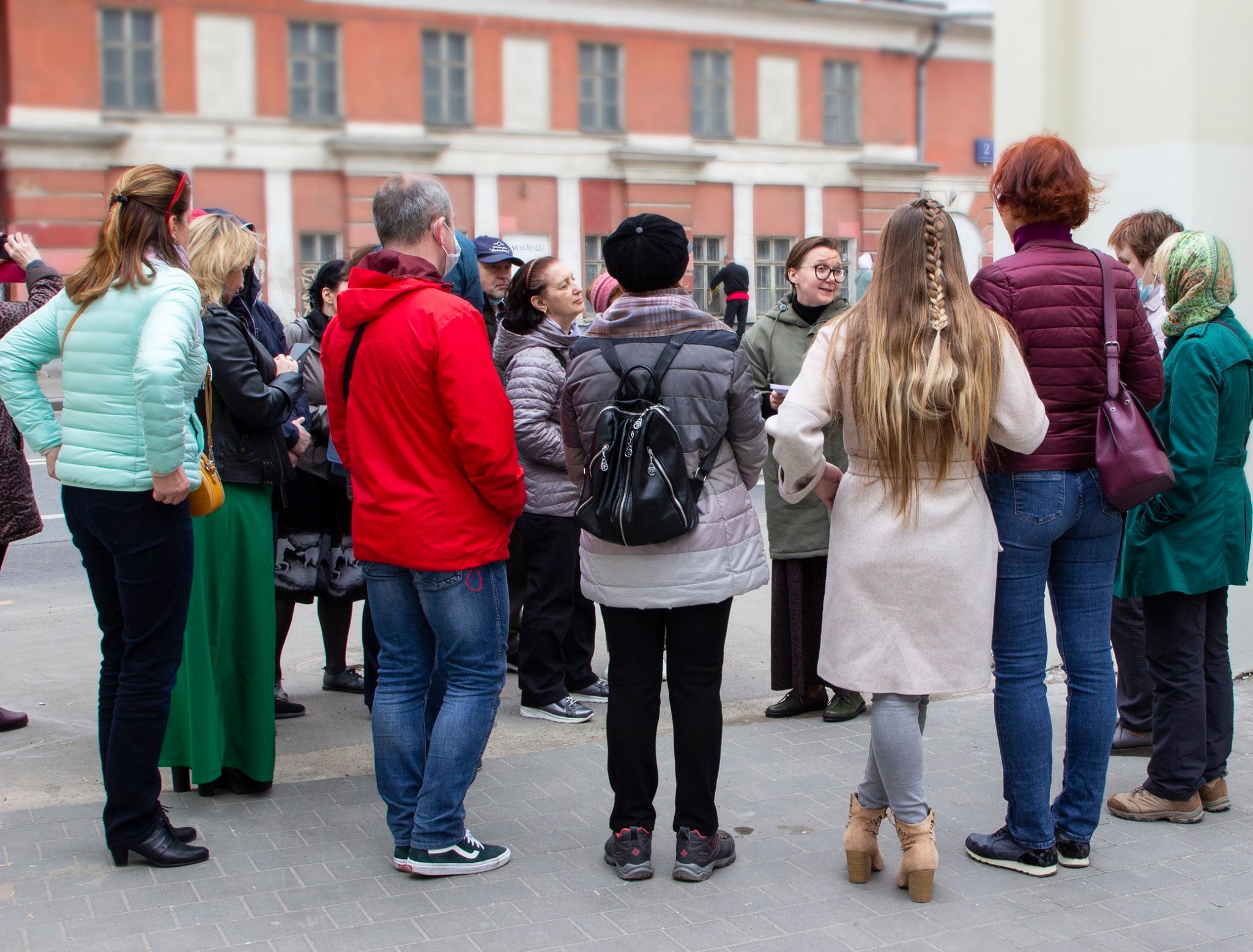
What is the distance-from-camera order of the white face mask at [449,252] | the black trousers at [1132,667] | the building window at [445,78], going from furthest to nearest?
the building window at [445,78], the black trousers at [1132,667], the white face mask at [449,252]

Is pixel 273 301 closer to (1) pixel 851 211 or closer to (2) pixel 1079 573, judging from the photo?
(1) pixel 851 211

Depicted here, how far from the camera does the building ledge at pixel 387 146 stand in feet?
91.0

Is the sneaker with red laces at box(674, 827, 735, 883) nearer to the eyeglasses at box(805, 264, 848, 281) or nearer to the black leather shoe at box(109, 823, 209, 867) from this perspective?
the black leather shoe at box(109, 823, 209, 867)

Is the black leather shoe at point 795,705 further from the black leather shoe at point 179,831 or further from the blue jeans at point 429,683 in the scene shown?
the black leather shoe at point 179,831

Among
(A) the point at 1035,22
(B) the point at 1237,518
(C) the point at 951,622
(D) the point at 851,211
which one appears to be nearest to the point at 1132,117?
(A) the point at 1035,22

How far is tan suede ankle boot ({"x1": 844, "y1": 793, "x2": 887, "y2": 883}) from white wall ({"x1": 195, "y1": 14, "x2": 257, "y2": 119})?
2605cm

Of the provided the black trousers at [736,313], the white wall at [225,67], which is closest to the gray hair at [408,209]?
the black trousers at [736,313]

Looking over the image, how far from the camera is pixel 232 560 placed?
14.6 feet

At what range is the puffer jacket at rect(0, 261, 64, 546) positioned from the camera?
491cm

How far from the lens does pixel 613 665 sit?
12.4ft

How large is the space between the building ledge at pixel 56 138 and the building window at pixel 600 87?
33.7 feet

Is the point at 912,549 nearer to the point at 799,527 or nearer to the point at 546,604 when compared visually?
the point at 799,527

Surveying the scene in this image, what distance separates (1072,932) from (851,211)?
30.5m

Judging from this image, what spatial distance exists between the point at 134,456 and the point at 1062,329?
2583mm
